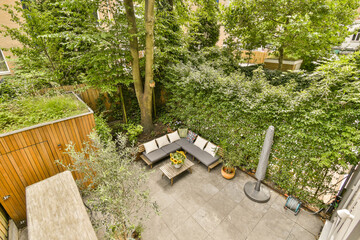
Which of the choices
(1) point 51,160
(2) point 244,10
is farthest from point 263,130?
(2) point 244,10

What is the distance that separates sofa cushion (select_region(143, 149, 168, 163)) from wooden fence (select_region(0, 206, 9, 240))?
4.03 meters

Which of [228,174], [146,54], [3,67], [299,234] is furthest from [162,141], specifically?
[3,67]

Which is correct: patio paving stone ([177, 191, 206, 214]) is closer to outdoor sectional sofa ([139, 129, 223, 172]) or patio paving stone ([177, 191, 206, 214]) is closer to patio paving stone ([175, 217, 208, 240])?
patio paving stone ([175, 217, 208, 240])

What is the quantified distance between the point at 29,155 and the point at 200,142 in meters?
5.56

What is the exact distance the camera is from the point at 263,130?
16.7ft

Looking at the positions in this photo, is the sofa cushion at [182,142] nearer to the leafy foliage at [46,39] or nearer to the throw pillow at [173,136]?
the throw pillow at [173,136]

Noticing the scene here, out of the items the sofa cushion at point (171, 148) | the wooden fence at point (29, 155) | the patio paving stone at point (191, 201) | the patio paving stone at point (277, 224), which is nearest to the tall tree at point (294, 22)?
the sofa cushion at point (171, 148)

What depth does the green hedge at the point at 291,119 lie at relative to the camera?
360 cm

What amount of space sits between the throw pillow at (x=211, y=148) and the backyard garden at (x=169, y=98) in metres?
0.34

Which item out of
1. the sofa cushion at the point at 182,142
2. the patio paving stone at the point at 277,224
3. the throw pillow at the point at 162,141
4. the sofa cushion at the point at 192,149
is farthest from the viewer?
the sofa cushion at the point at 182,142

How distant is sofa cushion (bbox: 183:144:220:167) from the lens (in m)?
6.11

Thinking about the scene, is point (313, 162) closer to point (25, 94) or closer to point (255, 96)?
point (255, 96)

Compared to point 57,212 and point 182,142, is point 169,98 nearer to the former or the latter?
point 182,142

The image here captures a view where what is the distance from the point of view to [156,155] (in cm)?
644
